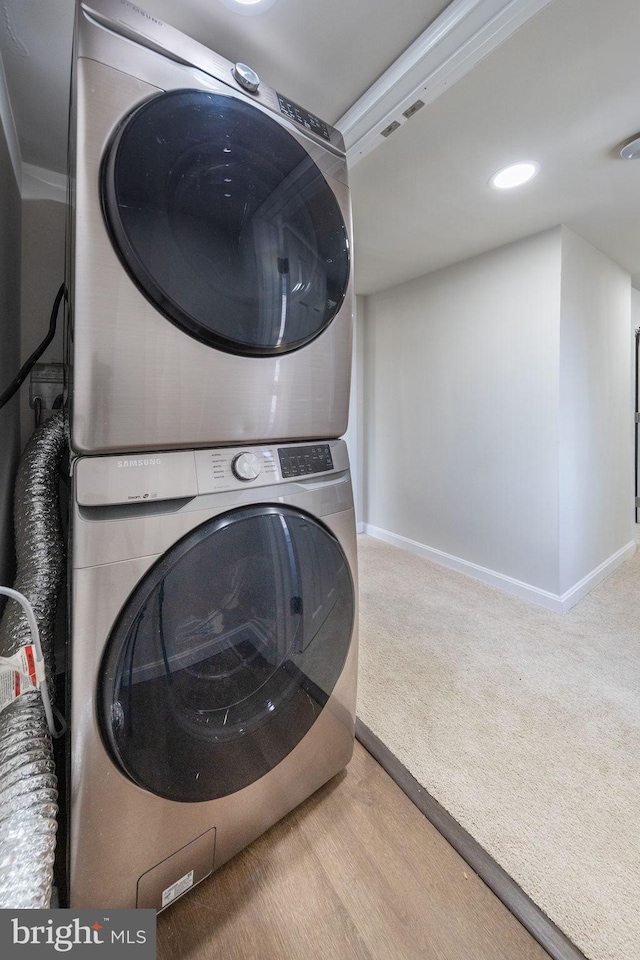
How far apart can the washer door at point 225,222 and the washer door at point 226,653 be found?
44cm

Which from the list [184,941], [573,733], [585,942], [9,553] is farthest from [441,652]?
[9,553]

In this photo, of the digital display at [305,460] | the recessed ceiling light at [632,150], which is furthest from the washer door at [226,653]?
the recessed ceiling light at [632,150]

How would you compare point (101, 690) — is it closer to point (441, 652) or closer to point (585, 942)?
point (585, 942)

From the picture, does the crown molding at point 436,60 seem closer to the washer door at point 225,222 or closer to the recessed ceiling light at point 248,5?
the recessed ceiling light at point 248,5

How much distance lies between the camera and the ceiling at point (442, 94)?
103 centimetres

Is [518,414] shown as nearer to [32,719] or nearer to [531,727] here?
[531,727]

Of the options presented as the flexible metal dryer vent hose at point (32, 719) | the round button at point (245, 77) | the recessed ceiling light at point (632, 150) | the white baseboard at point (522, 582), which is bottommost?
the white baseboard at point (522, 582)

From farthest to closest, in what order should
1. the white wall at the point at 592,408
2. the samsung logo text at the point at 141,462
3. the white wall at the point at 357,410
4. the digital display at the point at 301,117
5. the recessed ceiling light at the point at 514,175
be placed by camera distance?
the white wall at the point at 357,410 → the white wall at the point at 592,408 → the recessed ceiling light at the point at 514,175 → the digital display at the point at 301,117 → the samsung logo text at the point at 141,462

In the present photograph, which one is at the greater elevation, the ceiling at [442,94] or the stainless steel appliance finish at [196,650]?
the ceiling at [442,94]

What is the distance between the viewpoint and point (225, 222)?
83cm

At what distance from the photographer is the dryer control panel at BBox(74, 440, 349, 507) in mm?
716

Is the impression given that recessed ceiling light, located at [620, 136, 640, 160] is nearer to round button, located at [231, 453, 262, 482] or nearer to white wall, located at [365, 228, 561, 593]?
white wall, located at [365, 228, 561, 593]

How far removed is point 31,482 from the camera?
3.40 feet

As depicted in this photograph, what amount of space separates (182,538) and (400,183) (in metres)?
1.88
